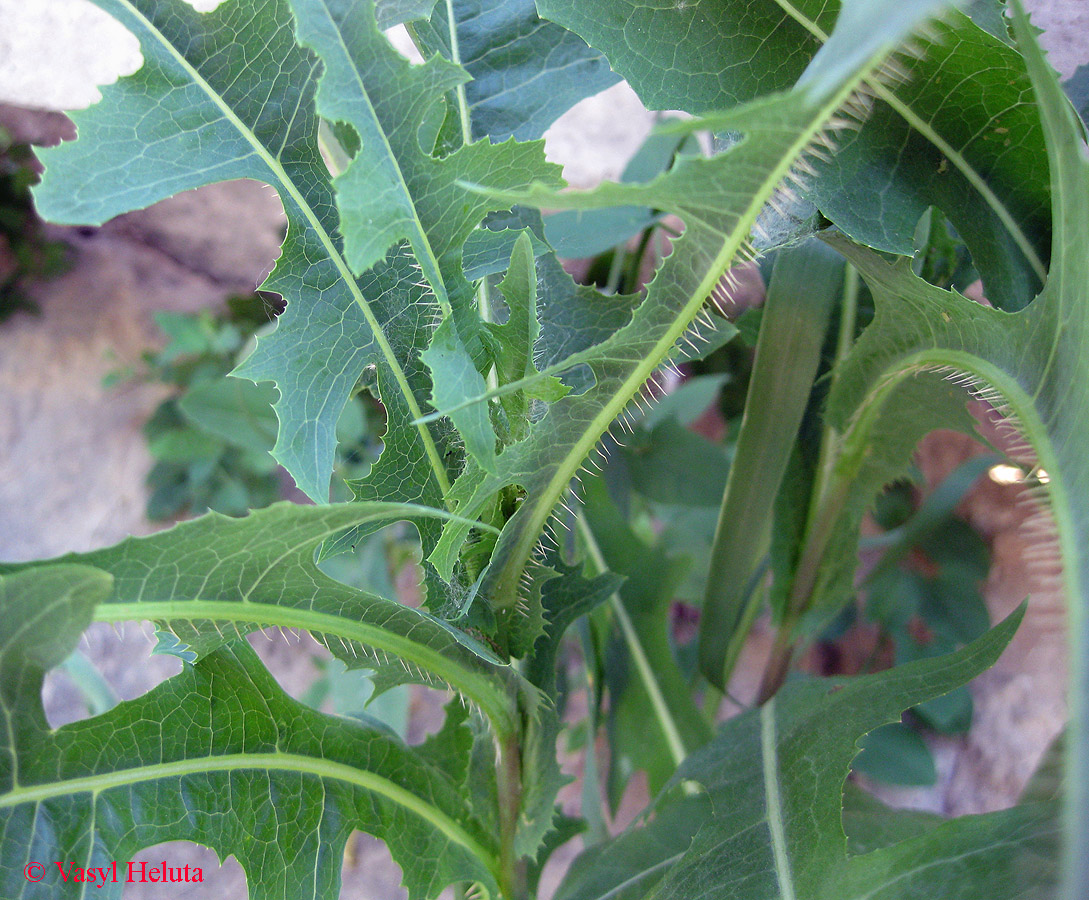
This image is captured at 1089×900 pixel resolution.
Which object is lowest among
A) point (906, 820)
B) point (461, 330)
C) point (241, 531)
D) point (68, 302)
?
point (906, 820)

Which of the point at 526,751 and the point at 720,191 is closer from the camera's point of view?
the point at 720,191

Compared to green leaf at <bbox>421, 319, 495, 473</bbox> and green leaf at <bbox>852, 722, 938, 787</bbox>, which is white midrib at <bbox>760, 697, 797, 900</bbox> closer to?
green leaf at <bbox>421, 319, 495, 473</bbox>

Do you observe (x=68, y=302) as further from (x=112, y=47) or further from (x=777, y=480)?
(x=777, y=480)

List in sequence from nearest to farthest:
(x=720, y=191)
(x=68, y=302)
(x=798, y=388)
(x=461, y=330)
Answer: (x=720, y=191) → (x=461, y=330) → (x=798, y=388) → (x=68, y=302)

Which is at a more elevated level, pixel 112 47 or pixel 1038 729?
pixel 112 47

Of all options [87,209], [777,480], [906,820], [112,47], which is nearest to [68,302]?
[112,47]

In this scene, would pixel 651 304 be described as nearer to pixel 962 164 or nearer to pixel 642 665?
pixel 962 164

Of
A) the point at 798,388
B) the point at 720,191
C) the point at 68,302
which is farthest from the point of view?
the point at 68,302

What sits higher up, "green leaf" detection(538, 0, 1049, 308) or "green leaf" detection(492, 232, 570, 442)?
"green leaf" detection(538, 0, 1049, 308)

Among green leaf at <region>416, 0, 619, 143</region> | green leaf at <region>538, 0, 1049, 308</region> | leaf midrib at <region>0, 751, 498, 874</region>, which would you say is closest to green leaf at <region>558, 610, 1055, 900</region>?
leaf midrib at <region>0, 751, 498, 874</region>
